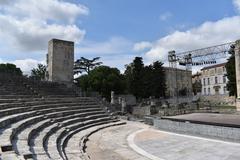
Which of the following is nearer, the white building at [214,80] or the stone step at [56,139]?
the stone step at [56,139]

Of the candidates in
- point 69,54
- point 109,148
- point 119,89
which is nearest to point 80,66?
point 119,89

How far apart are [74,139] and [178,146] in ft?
14.1

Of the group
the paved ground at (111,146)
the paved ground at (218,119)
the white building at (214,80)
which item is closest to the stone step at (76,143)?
the paved ground at (111,146)

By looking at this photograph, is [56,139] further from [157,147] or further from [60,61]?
[60,61]

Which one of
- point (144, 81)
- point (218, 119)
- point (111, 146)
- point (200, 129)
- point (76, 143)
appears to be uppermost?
point (144, 81)

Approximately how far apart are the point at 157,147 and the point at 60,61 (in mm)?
17014

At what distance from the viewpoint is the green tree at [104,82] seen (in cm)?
3469

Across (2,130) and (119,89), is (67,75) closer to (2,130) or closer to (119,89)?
(119,89)

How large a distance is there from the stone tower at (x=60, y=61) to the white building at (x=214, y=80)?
4733cm

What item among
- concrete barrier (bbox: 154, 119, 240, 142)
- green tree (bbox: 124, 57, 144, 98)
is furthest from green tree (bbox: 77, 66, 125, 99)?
concrete barrier (bbox: 154, 119, 240, 142)

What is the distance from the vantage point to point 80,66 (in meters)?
52.2

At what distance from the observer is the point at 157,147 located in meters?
9.52

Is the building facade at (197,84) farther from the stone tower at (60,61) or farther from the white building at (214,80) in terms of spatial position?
the stone tower at (60,61)

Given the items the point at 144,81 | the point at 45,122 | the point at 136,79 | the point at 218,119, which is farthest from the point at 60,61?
the point at 144,81
